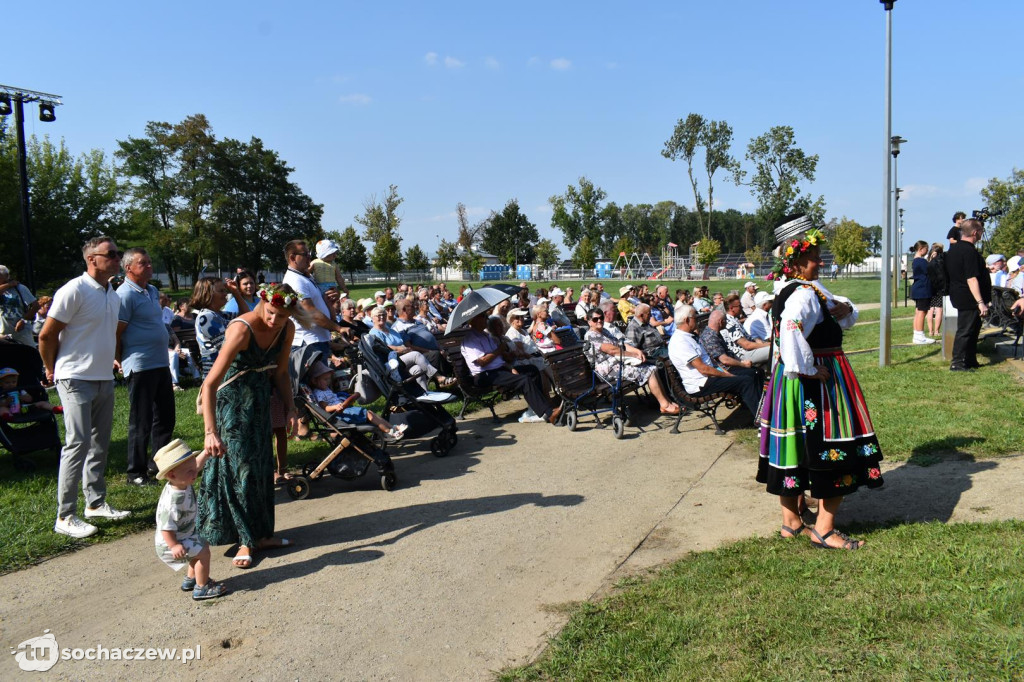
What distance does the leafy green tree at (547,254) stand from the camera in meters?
81.8

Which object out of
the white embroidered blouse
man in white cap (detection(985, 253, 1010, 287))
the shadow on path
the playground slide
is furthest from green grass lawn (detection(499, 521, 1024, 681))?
the playground slide

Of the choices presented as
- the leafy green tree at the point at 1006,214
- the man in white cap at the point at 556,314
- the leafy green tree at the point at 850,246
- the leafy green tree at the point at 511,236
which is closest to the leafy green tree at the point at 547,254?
the leafy green tree at the point at 511,236

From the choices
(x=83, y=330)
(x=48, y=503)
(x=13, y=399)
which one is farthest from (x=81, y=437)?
(x=13, y=399)

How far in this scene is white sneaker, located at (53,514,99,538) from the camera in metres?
5.08

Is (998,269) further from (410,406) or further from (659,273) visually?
(659,273)

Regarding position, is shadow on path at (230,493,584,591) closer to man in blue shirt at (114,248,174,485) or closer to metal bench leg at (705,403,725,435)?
man in blue shirt at (114,248,174,485)

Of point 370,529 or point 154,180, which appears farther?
point 154,180

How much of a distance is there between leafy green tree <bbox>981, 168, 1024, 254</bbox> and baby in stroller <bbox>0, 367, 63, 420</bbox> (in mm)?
42914

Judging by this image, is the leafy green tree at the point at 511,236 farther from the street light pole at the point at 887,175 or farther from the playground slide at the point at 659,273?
the street light pole at the point at 887,175

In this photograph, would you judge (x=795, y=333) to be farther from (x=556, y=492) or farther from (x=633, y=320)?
(x=633, y=320)

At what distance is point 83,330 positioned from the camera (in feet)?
16.9

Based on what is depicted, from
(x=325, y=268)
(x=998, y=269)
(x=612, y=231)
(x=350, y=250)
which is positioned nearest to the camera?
(x=325, y=268)

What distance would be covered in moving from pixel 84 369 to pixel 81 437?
0.49 metres

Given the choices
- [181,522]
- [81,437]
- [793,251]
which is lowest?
[181,522]
